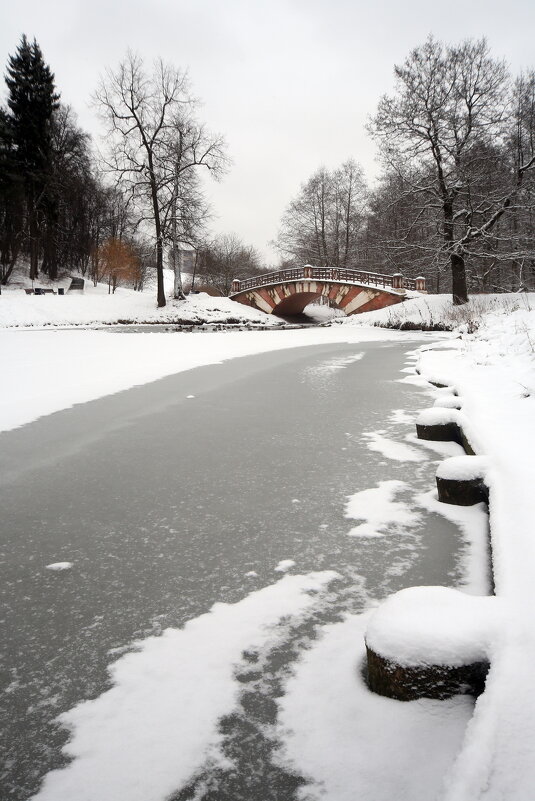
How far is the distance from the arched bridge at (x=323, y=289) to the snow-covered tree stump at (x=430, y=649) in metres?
27.2

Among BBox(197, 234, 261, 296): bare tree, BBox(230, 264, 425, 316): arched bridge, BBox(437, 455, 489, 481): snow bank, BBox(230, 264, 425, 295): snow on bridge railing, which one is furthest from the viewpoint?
BBox(197, 234, 261, 296): bare tree

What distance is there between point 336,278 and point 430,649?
32727 mm

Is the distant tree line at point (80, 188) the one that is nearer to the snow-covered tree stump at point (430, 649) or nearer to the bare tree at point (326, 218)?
the bare tree at point (326, 218)

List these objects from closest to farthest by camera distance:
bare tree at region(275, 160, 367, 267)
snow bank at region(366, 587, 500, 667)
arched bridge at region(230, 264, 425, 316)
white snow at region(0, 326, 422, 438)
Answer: snow bank at region(366, 587, 500, 667) < white snow at region(0, 326, 422, 438) < arched bridge at region(230, 264, 425, 316) < bare tree at region(275, 160, 367, 267)

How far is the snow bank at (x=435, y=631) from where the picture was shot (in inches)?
60.6

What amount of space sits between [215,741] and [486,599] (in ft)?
3.22

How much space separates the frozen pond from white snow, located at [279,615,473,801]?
0.23 feet

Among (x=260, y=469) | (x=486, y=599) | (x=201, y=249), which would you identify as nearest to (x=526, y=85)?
(x=201, y=249)

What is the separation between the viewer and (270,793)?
133 centimetres

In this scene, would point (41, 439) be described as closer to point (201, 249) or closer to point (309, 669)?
point (309, 669)

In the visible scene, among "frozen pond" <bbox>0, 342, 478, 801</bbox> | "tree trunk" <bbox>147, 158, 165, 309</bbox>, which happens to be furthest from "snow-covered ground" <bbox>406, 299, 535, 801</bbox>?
"tree trunk" <bbox>147, 158, 165, 309</bbox>

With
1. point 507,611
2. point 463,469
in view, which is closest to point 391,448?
point 463,469

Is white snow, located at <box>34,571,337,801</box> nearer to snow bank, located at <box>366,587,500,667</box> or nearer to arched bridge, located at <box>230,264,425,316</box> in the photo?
snow bank, located at <box>366,587,500,667</box>

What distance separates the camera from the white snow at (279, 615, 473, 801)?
1.34 meters
